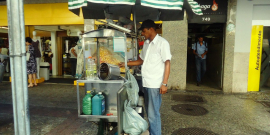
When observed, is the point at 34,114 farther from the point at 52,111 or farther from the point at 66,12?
the point at 66,12

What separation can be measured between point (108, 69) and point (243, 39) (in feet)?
19.2

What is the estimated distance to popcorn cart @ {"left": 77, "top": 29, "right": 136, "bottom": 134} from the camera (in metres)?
2.85

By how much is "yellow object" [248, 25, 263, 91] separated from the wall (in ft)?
0.72

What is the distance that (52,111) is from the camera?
16.1 ft

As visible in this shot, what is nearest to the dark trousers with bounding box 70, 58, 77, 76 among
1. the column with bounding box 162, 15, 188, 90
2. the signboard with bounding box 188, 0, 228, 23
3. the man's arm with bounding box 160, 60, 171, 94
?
the column with bounding box 162, 15, 188, 90

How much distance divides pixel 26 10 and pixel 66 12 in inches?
71.4

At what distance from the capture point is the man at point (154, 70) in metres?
3.08

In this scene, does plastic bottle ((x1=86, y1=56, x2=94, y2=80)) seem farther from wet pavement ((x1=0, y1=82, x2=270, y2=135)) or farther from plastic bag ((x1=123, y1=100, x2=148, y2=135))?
wet pavement ((x1=0, y1=82, x2=270, y2=135))

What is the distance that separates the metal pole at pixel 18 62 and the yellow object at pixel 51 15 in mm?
6203

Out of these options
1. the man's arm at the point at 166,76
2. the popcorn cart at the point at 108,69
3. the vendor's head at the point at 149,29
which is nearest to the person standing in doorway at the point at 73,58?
the popcorn cart at the point at 108,69

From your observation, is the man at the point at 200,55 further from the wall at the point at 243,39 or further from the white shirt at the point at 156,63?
the white shirt at the point at 156,63

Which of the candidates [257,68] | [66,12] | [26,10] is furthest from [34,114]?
[257,68]

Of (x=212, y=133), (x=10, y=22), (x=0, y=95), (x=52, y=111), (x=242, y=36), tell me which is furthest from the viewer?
(x=242, y=36)

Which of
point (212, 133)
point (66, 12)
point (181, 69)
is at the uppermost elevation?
point (66, 12)
